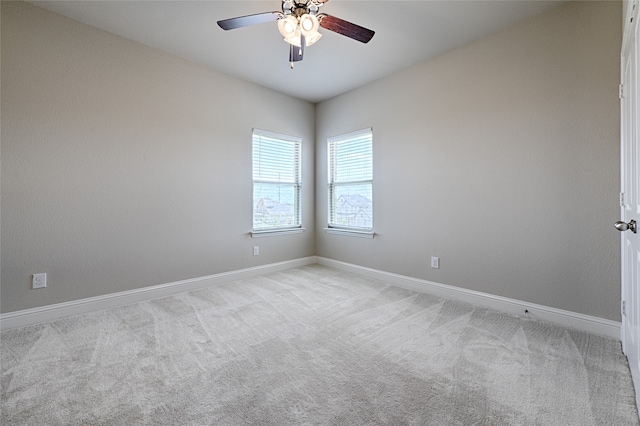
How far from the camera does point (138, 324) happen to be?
2.45 meters

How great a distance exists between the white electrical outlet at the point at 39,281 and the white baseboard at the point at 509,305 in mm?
3431

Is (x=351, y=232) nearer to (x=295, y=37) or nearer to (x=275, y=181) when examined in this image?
(x=275, y=181)

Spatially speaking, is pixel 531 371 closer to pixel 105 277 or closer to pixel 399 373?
pixel 399 373

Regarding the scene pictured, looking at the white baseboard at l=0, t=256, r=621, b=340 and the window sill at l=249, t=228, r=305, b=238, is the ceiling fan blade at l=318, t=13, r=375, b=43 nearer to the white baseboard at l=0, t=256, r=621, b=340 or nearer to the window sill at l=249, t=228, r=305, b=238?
the white baseboard at l=0, t=256, r=621, b=340

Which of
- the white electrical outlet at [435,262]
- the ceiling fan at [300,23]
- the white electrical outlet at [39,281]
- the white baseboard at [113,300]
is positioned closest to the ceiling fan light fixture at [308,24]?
the ceiling fan at [300,23]

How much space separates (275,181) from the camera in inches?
167

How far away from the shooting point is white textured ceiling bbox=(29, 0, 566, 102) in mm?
2383

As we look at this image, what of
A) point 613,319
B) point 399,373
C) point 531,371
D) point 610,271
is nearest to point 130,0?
point 399,373

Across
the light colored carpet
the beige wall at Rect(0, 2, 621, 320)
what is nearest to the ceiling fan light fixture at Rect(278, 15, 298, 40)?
the beige wall at Rect(0, 2, 621, 320)

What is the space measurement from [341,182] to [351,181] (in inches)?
8.2

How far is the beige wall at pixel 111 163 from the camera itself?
2387mm

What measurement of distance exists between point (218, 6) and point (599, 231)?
3599 mm

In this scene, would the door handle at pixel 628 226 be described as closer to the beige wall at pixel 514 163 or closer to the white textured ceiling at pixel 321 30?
the beige wall at pixel 514 163

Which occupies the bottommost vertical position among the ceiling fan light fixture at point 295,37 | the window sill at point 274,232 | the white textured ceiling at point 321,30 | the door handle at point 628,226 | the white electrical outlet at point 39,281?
the white electrical outlet at point 39,281
